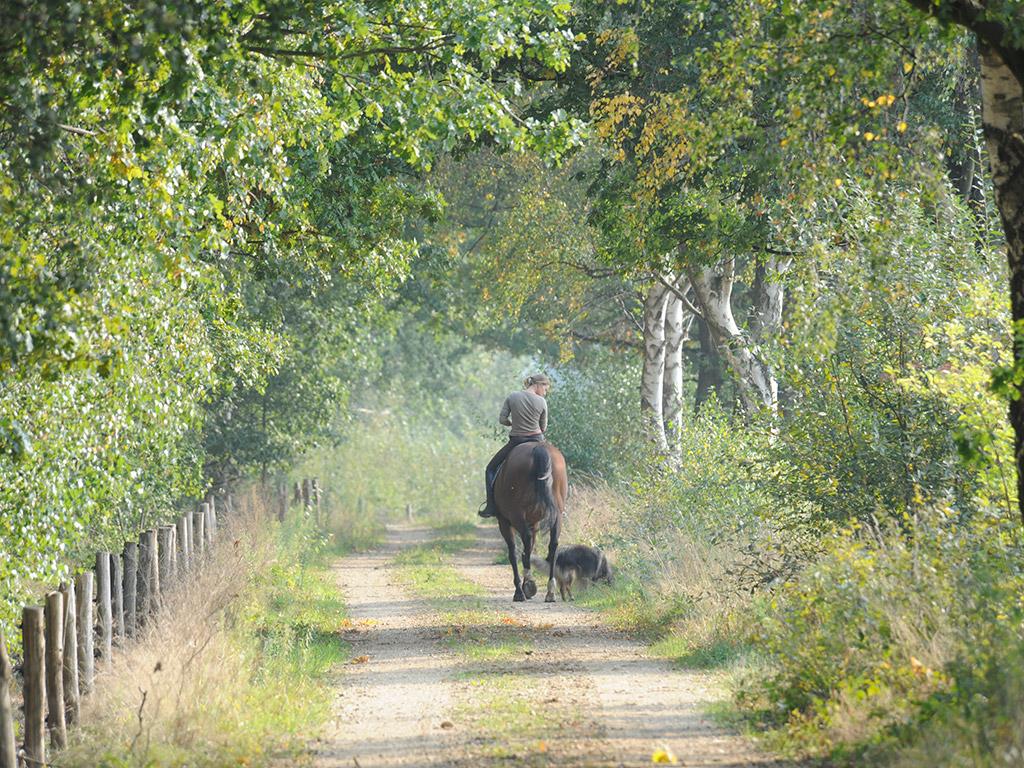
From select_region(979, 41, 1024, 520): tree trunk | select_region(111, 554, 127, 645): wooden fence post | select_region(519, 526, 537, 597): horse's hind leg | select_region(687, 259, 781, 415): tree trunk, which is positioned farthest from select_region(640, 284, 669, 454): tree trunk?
select_region(979, 41, 1024, 520): tree trunk

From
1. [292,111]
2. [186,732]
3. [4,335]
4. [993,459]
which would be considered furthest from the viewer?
[292,111]

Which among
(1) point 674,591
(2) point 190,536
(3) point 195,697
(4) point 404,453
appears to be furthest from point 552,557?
(4) point 404,453

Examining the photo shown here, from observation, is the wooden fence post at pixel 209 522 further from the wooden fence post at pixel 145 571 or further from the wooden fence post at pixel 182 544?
the wooden fence post at pixel 145 571

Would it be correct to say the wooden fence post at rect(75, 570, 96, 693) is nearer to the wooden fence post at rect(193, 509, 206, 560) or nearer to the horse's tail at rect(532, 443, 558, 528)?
the wooden fence post at rect(193, 509, 206, 560)

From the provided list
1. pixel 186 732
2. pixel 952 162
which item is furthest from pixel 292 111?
pixel 952 162

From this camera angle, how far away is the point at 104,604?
1159cm

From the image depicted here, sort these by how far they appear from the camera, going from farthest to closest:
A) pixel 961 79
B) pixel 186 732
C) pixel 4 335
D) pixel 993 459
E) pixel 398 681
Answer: pixel 961 79, pixel 398 681, pixel 993 459, pixel 186 732, pixel 4 335

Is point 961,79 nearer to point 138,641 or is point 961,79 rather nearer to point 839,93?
point 839,93

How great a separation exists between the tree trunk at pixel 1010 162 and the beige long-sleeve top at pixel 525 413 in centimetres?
918

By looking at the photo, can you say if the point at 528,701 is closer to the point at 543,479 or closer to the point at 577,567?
the point at 543,479

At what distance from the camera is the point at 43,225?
9.75 meters

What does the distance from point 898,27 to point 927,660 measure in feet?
14.6

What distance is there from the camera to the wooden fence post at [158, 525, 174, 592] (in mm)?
14539

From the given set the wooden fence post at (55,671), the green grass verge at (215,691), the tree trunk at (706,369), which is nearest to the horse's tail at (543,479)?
the green grass verge at (215,691)
